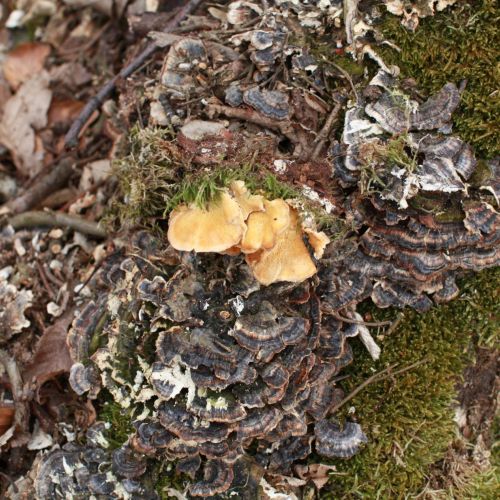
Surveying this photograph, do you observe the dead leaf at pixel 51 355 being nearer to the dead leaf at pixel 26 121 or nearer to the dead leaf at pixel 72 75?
the dead leaf at pixel 26 121

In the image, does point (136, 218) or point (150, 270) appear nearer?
point (150, 270)

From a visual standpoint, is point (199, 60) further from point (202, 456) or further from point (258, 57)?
point (202, 456)

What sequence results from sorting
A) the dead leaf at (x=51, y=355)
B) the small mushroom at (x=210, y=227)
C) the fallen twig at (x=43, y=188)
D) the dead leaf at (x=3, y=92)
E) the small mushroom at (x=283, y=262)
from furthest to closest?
the dead leaf at (x=3, y=92), the fallen twig at (x=43, y=188), the dead leaf at (x=51, y=355), the small mushroom at (x=283, y=262), the small mushroom at (x=210, y=227)

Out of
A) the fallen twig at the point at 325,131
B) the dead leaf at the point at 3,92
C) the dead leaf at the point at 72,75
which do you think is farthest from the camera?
the dead leaf at the point at 3,92

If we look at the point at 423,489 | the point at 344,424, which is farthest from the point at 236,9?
the point at 423,489

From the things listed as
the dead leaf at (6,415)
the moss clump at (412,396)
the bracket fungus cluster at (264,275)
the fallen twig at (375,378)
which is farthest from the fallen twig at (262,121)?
the dead leaf at (6,415)

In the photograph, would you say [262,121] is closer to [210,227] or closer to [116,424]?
[210,227]
